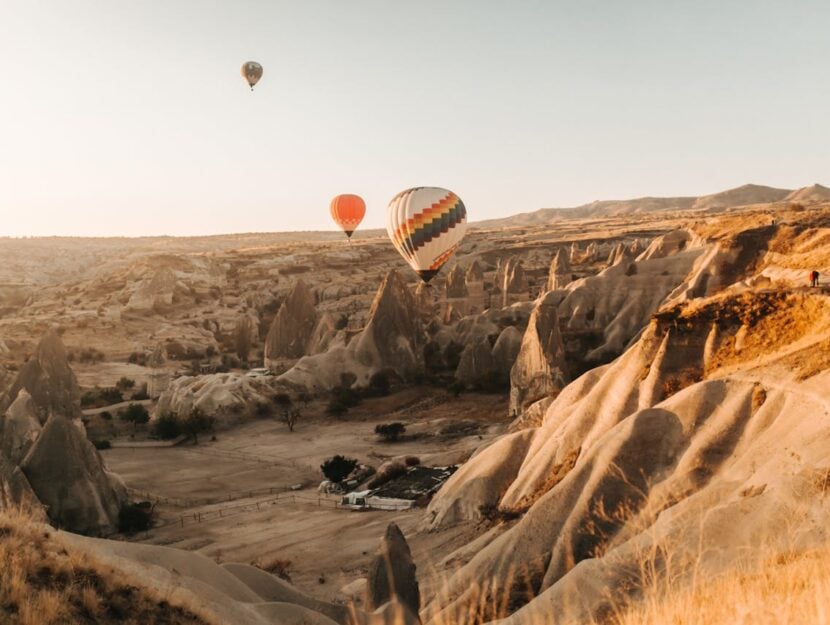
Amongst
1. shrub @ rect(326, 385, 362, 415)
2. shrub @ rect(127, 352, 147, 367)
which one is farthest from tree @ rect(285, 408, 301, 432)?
shrub @ rect(127, 352, 147, 367)

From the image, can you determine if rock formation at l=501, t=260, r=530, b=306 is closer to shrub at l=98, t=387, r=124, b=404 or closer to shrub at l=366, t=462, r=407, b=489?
shrub at l=98, t=387, r=124, b=404

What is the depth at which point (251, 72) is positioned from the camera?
52.0 m

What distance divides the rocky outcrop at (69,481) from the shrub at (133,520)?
247mm

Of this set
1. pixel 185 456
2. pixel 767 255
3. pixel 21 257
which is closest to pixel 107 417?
pixel 185 456

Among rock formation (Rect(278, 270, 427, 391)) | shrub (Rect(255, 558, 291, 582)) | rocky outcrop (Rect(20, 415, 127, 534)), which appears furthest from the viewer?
rock formation (Rect(278, 270, 427, 391))

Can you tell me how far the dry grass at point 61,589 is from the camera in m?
7.18

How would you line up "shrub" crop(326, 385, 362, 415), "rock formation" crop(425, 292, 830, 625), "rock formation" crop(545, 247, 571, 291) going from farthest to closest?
"rock formation" crop(545, 247, 571, 291) → "shrub" crop(326, 385, 362, 415) → "rock formation" crop(425, 292, 830, 625)

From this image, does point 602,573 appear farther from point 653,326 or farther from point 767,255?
point 767,255

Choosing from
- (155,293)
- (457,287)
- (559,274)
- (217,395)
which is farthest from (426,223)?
(155,293)

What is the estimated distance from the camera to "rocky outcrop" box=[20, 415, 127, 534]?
79.3ft

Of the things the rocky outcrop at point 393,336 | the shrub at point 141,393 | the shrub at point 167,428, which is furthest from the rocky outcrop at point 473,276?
the shrub at point 167,428

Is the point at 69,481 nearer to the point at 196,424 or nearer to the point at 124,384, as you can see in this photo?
the point at 196,424

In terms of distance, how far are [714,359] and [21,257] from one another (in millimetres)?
151632

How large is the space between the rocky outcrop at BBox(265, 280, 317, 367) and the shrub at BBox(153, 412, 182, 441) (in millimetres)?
14026
